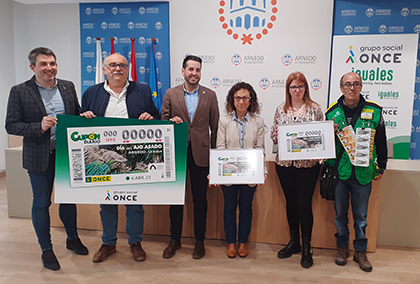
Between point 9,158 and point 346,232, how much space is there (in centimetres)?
363

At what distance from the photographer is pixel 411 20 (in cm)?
468

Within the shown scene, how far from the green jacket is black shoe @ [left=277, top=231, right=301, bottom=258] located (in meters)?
0.68

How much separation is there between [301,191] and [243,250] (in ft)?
2.43

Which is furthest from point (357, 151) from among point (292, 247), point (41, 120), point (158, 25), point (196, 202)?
point (158, 25)

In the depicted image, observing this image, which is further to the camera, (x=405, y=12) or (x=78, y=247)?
(x=405, y=12)

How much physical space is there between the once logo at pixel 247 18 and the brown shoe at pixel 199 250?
3.36 m

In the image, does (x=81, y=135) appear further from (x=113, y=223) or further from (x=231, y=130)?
(x=231, y=130)

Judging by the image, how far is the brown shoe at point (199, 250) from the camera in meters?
2.85

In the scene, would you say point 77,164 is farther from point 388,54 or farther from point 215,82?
point 388,54

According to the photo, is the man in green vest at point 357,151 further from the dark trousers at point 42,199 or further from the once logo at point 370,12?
the once logo at point 370,12

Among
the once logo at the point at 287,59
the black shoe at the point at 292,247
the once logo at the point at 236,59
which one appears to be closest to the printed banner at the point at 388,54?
the once logo at the point at 287,59

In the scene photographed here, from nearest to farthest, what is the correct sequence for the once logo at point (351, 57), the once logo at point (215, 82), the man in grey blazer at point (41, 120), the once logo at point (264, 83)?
the man in grey blazer at point (41, 120)
the once logo at point (351, 57)
the once logo at point (264, 83)
the once logo at point (215, 82)

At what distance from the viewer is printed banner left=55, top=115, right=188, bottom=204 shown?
8.12 ft

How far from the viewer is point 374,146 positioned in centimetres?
261
